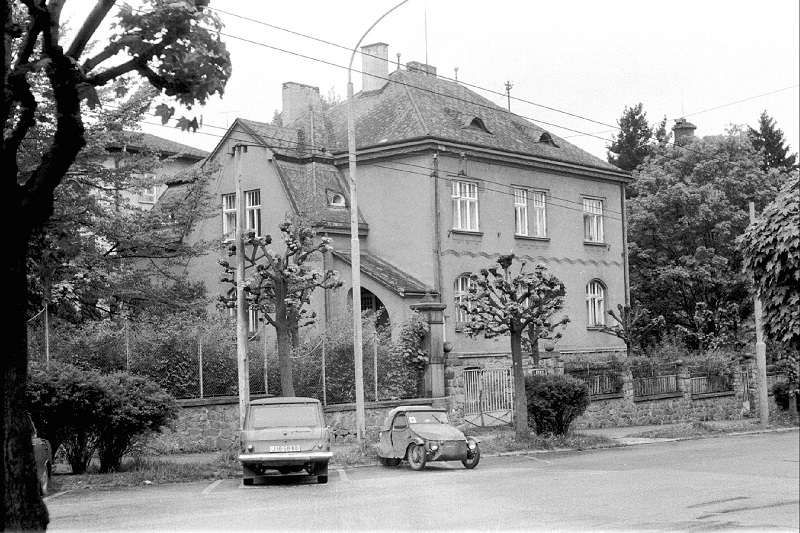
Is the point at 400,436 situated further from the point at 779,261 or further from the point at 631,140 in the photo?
the point at 631,140

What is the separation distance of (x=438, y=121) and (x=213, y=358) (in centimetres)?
1627

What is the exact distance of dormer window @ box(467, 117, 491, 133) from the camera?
1620 inches

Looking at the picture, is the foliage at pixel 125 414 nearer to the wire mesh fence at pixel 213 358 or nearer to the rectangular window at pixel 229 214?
the wire mesh fence at pixel 213 358

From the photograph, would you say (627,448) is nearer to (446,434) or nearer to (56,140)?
(446,434)

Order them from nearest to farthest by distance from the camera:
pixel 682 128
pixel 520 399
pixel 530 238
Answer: pixel 520 399, pixel 530 238, pixel 682 128

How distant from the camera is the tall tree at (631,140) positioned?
256 feet

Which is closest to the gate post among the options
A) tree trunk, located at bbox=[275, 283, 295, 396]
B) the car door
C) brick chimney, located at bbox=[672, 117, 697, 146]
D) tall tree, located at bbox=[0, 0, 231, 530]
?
tree trunk, located at bbox=[275, 283, 295, 396]

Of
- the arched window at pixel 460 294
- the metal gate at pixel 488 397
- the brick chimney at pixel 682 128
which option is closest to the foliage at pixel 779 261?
the metal gate at pixel 488 397

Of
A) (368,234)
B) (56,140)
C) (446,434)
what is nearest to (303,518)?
(56,140)

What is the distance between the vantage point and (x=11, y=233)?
985 cm

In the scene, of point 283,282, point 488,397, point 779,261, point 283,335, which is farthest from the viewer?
point 488,397

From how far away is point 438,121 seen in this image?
39.7m

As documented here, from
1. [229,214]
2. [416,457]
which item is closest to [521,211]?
[229,214]

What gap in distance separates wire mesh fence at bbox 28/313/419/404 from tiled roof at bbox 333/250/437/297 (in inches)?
197
